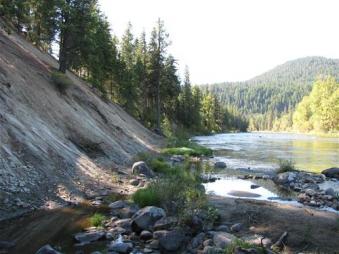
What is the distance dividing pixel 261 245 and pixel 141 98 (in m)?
64.6

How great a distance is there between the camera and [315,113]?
14188 cm

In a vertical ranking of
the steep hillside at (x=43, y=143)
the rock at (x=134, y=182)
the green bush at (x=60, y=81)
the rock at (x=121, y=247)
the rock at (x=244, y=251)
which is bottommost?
the rock at (x=121, y=247)

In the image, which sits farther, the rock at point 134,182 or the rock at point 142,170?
the rock at point 142,170

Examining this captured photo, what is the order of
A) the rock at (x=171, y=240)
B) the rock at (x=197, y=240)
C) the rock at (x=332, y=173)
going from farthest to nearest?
the rock at (x=332, y=173)
the rock at (x=197, y=240)
the rock at (x=171, y=240)

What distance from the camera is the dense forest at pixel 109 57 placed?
120ft

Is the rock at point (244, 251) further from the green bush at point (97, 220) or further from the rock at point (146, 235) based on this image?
the green bush at point (97, 220)

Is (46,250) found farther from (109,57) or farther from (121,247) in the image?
(109,57)

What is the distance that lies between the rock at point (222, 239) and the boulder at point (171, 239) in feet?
3.22

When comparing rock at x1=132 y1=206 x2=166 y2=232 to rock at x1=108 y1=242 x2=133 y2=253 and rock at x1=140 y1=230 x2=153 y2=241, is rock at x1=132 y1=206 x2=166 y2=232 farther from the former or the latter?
rock at x1=108 y1=242 x2=133 y2=253

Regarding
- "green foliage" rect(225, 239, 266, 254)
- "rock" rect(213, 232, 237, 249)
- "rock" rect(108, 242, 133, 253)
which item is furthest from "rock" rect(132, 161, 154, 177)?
"green foliage" rect(225, 239, 266, 254)

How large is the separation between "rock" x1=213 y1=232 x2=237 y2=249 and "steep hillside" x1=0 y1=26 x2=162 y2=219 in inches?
270

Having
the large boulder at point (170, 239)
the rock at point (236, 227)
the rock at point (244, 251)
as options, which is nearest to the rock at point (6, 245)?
the large boulder at point (170, 239)

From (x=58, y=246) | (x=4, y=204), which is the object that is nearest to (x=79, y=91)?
(x=4, y=204)

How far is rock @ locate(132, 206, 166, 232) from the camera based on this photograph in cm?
1333
